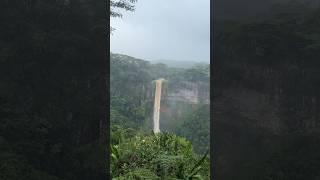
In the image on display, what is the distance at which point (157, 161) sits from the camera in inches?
334

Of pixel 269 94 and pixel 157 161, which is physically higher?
pixel 269 94

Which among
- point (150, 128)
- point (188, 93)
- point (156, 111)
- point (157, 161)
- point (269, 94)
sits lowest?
point (150, 128)

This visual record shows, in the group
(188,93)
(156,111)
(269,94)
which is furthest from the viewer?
(188,93)

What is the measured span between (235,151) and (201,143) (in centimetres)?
2384

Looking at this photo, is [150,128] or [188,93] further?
[188,93]

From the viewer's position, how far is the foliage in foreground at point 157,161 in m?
8.24

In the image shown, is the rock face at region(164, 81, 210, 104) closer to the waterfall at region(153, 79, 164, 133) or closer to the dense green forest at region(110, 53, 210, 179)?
the dense green forest at region(110, 53, 210, 179)
